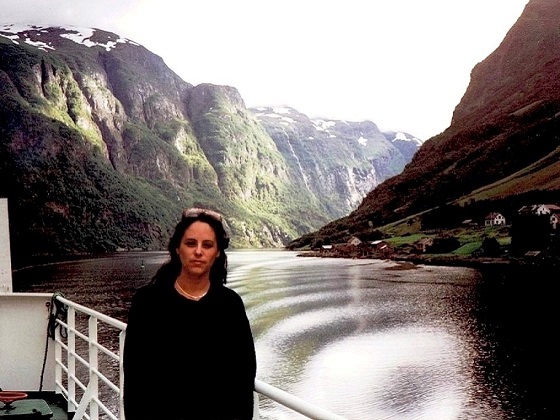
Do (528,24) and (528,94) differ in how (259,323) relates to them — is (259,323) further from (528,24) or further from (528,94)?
(528,24)

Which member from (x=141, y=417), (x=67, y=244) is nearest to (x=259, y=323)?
(x=67, y=244)

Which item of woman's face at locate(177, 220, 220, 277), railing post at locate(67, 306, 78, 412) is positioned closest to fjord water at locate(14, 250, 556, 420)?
railing post at locate(67, 306, 78, 412)

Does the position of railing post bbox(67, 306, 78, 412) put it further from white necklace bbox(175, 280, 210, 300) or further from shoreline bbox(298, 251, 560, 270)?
shoreline bbox(298, 251, 560, 270)

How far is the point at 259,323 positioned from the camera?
1466 centimetres

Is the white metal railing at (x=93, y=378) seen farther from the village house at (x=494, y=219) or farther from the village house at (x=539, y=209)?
the village house at (x=494, y=219)

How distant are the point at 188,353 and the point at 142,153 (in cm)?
1577

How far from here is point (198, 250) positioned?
0.95 m

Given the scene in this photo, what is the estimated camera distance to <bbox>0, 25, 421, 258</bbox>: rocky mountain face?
12531 millimetres

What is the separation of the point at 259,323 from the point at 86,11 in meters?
7.73

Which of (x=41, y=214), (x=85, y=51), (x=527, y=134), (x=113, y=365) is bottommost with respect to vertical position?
(x=113, y=365)

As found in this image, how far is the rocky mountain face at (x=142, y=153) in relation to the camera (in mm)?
12531

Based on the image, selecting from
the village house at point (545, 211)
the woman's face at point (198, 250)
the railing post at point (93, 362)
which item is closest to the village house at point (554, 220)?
the village house at point (545, 211)

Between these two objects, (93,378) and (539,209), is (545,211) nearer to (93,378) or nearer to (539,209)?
(539,209)

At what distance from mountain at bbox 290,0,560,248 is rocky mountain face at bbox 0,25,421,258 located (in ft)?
5.37
